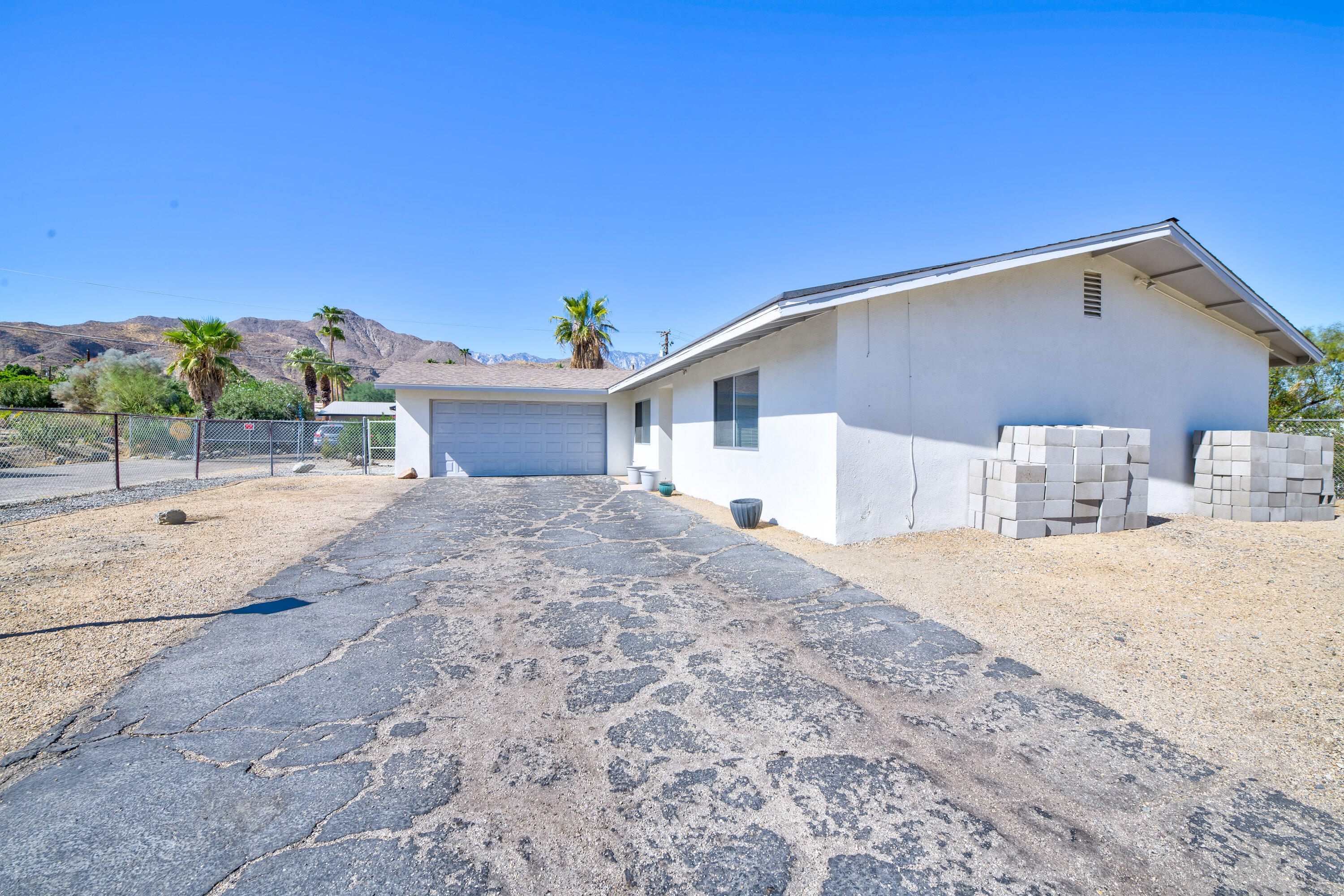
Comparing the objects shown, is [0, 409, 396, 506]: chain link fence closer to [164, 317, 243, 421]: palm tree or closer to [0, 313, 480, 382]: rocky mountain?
[164, 317, 243, 421]: palm tree

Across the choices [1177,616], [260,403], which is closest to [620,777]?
[1177,616]

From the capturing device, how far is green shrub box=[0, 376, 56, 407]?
2489 centimetres

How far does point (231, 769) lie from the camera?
2.35 m

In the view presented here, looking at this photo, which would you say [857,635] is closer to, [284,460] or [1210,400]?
[1210,400]

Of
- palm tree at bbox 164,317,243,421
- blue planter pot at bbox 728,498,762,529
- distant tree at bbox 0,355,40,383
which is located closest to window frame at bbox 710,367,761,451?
blue planter pot at bbox 728,498,762,529

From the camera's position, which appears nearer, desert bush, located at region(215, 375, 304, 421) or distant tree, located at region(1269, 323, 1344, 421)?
distant tree, located at region(1269, 323, 1344, 421)

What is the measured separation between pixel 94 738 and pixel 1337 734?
5.82 m

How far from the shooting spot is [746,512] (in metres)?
7.77

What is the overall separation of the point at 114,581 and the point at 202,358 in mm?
23921

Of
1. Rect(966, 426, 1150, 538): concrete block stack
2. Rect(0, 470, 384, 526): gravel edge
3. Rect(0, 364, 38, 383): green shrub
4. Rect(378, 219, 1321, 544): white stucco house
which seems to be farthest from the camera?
Rect(0, 364, 38, 383): green shrub

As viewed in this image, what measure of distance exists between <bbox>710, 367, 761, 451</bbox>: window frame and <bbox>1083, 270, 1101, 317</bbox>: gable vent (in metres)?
4.66

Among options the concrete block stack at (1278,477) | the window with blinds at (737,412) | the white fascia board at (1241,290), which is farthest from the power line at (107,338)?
the concrete block stack at (1278,477)

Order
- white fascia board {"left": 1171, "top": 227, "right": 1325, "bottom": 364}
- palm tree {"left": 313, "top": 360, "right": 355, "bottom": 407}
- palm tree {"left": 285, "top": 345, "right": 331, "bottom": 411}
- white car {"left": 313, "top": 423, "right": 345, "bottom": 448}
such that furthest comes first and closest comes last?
palm tree {"left": 313, "top": 360, "right": 355, "bottom": 407}, palm tree {"left": 285, "top": 345, "right": 331, "bottom": 411}, white car {"left": 313, "top": 423, "right": 345, "bottom": 448}, white fascia board {"left": 1171, "top": 227, "right": 1325, "bottom": 364}

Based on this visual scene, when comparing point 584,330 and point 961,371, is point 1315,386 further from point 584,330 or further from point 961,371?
point 584,330
